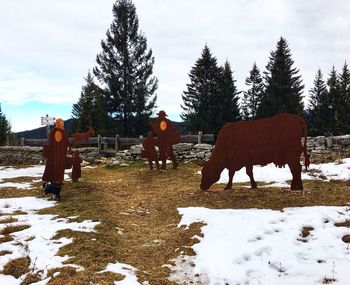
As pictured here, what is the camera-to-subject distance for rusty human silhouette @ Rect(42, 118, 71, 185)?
12.8 metres

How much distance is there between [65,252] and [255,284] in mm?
3390

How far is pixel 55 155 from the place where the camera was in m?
13.0

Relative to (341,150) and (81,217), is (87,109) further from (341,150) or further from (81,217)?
(81,217)

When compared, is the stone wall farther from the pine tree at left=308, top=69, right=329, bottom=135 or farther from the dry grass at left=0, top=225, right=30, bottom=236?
the pine tree at left=308, top=69, right=329, bottom=135

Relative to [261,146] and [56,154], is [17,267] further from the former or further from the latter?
[261,146]

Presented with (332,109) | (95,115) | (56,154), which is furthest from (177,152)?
(332,109)

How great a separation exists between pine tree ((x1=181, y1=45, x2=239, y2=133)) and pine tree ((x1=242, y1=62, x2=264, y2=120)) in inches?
306

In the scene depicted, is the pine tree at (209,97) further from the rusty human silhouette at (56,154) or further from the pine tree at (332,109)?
the rusty human silhouette at (56,154)

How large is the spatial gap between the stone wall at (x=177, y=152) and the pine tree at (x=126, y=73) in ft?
36.3

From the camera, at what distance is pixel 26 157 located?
24.0m

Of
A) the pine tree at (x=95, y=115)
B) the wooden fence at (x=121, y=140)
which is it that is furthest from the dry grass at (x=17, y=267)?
the pine tree at (x=95, y=115)

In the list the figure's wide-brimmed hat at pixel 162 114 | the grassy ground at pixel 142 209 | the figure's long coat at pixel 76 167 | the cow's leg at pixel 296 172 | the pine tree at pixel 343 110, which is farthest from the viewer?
the pine tree at pixel 343 110

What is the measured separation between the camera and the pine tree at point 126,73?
1388 inches

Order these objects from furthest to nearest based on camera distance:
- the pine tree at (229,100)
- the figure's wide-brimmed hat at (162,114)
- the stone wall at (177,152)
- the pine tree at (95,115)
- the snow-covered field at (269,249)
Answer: the pine tree at (229,100), the pine tree at (95,115), the stone wall at (177,152), the figure's wide-brimmed hat at (162,114), the snow-covered field at (269,249)
